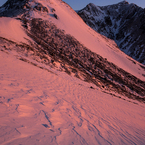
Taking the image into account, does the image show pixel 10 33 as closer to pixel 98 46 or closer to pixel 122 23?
pixel 98 46

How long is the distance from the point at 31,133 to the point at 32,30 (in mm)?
19277

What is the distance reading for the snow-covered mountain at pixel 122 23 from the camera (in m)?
59.2

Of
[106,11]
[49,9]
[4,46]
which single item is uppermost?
[106,11]

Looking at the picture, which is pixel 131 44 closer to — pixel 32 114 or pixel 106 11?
pixel 106 11

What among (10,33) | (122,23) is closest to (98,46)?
(10,33)

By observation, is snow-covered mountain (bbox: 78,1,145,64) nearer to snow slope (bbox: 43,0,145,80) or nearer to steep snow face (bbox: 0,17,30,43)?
snow slope (bbox: 43,0,145,80)

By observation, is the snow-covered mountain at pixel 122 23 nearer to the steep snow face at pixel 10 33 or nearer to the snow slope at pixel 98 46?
the snow slope at pixel 98 46

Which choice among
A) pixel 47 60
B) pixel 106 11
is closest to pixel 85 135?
pixel 47 60

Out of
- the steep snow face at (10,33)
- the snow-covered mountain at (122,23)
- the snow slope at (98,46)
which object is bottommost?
the steep snow face at (10,33)

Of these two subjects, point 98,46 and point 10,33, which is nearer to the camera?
point 10,33

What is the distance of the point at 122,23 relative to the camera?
273ft

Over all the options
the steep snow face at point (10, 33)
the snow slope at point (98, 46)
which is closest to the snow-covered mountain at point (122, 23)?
the snow slope at point (98, 46)

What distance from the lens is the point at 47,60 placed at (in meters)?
11.0

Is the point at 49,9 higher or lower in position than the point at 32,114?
higher
